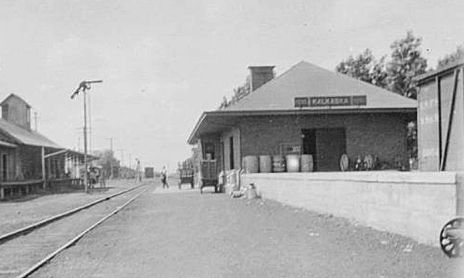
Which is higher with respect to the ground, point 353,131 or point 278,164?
point 353,131

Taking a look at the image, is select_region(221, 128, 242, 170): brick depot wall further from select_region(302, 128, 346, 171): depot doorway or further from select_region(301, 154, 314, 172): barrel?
select_region(302, 128, 346, 171): depot doorway

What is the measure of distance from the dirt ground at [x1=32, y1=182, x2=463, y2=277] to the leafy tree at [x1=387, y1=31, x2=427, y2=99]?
104 feet

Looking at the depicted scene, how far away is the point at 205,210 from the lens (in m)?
19.2

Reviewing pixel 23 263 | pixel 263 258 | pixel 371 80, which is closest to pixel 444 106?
pixel 263 258

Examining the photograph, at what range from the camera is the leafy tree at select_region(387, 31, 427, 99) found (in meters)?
44.4

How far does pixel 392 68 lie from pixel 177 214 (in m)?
31.7

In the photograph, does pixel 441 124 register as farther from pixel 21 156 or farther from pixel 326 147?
pixel 21 156

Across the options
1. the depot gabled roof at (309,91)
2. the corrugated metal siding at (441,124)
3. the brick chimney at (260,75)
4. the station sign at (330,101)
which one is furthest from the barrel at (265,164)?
the corrugated metal siding at (441,124)

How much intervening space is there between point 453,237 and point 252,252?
3.54 metres

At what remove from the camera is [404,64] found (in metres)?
Answer: 46.3

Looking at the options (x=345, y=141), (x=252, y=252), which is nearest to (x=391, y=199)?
(x=252, y=252)

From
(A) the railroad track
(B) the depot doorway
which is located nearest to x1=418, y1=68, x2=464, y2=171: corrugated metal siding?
(A) the railroad track

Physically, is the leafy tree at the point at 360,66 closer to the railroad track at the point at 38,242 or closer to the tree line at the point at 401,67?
the tree line at the point at 401,67

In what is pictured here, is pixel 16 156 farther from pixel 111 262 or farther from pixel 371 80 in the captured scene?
pixel 111 262
